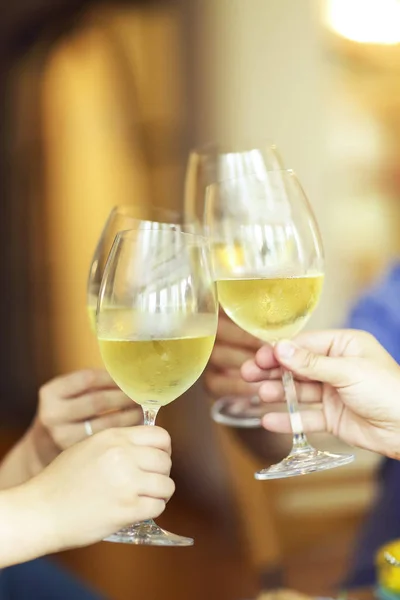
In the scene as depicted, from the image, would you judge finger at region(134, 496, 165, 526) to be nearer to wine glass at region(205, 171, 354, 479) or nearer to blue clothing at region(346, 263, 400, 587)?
wine glass at region(205, 171, 354, 479)

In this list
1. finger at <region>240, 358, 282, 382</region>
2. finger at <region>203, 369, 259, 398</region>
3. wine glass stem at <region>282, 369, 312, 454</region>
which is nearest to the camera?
wine glass stem at <region>282, 369, 312, 454</region>

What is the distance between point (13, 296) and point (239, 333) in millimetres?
4758

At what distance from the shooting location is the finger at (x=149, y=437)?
2.33ft

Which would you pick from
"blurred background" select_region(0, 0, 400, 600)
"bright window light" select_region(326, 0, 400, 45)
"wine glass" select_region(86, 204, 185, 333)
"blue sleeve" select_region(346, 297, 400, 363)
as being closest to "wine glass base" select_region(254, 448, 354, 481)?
"wine glass" select_region(86, 204, 185, 333)

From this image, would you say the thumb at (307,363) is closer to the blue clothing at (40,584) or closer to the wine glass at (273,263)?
the wine glass at (273,263)

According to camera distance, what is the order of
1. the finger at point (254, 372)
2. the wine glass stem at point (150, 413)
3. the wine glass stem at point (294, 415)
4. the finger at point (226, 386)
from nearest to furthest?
the wine glass stem at point (150, 413) < the wine glass stem at point (294, 415) < the finger at point (254, 372) < the finger at point (226, 386)

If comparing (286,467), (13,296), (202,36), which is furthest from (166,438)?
(13,296)

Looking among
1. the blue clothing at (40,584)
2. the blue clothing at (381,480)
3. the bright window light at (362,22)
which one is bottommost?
the blue clothing at (40,584)

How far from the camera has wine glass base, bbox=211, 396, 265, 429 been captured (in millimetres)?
1167

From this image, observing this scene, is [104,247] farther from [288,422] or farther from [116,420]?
[288,422]

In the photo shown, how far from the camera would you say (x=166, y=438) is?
0.72m

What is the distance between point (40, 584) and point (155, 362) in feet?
2.38

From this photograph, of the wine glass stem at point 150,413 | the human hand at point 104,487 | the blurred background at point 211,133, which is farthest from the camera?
the blurred background at point 211,133

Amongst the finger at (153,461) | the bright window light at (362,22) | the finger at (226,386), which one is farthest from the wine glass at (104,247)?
the bright window light at (362,22)
